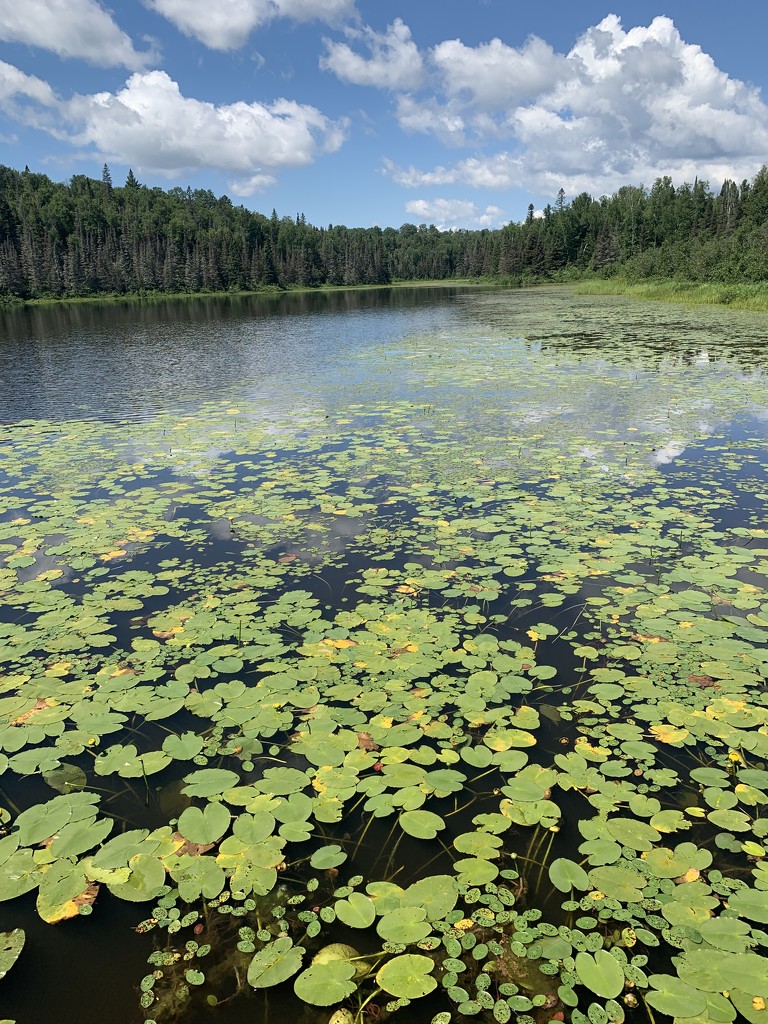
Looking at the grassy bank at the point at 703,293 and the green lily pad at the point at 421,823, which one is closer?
the green lily pad at the point at 421,823

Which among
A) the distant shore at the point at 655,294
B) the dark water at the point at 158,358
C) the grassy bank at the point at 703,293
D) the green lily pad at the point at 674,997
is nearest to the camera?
the green lily pad at the point at 674,997

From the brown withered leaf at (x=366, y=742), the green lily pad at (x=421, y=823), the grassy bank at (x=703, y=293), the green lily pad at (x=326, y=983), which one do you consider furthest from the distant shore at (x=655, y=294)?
the green lily pad at (x=326, y=983)

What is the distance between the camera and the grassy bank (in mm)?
35000

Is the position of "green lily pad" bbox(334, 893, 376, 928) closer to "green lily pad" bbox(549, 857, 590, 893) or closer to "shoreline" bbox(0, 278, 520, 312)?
"green lily pad" bbox(549, 857, 590, 893)

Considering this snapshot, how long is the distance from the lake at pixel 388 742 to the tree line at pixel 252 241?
55.3 meters

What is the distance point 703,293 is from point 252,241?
10894cm

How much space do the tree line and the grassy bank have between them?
446 centimetres

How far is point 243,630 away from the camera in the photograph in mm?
5055

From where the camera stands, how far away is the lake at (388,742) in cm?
251

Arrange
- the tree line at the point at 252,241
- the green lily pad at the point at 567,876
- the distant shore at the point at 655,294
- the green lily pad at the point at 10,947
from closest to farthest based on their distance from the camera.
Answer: the green lily pad at the point at 10,947, the green lily pad at the point at 567,876, the distant shore at the point at 655,294, the tree line at the point at 252,241

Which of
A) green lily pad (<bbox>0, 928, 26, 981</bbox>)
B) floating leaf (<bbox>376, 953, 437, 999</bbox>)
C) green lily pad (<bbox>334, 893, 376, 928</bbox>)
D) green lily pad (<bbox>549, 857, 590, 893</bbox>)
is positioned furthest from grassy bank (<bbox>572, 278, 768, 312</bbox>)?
green lily pad (<bbox>0, 928, 26, 981</bbox>)

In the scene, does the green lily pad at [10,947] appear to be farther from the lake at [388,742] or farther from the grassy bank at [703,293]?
the grassy bank at [703,293]

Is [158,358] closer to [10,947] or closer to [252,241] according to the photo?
[10,947]

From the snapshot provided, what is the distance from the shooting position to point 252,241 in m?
127
